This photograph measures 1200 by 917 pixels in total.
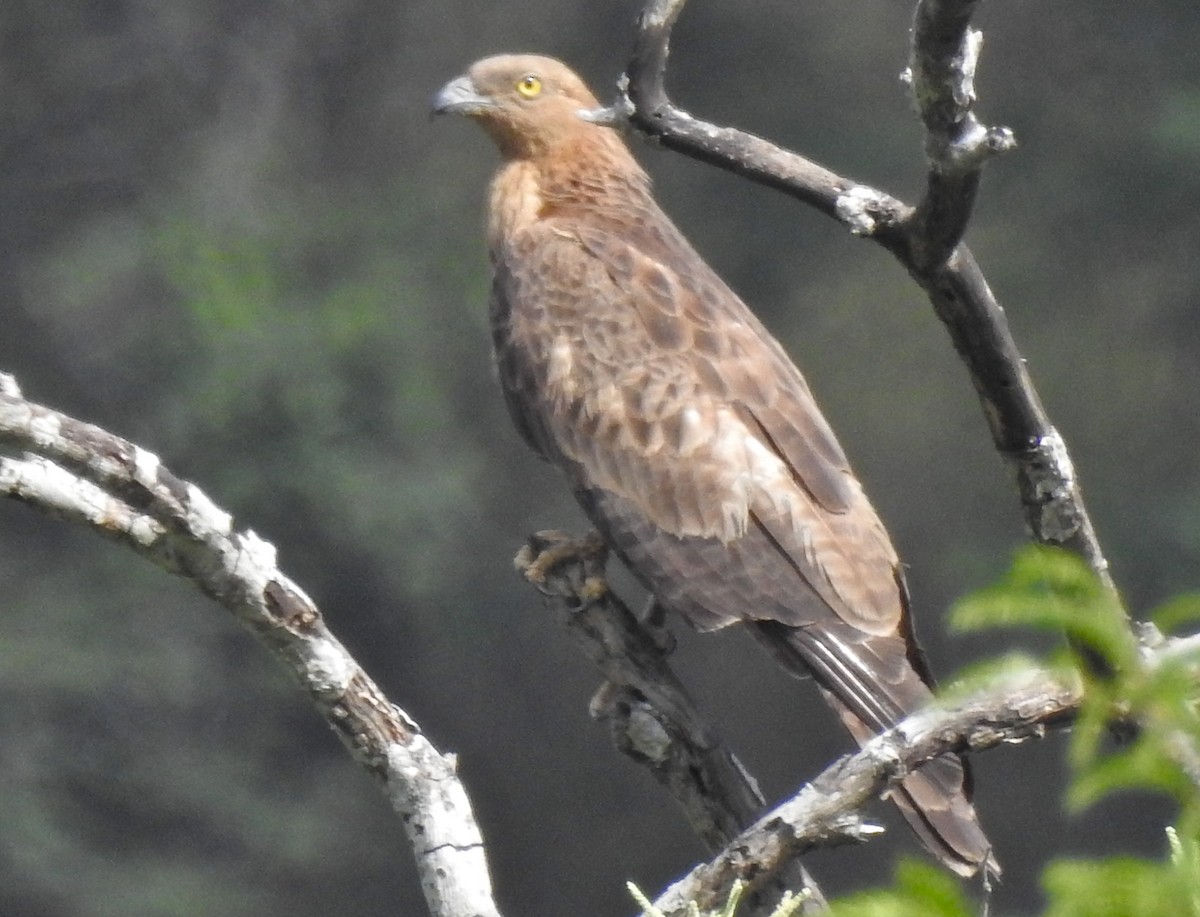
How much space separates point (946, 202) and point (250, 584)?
2.86 feet

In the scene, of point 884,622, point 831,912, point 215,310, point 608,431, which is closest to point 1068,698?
point 831,912

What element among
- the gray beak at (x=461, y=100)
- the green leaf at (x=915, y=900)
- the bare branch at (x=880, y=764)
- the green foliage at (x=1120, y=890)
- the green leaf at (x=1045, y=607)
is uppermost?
the gray beak at (x=461, y=100)

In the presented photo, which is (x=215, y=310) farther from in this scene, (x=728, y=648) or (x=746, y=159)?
(x=746, y=159)

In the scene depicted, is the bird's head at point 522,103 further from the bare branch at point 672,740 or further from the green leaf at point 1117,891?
the green leaf at point 1117,891

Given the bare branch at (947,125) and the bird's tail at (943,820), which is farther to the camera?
the bird's tail at (943,820)

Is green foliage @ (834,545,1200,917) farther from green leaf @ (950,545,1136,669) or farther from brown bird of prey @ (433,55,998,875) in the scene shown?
brown bird of prey @ (433,55,998,875)

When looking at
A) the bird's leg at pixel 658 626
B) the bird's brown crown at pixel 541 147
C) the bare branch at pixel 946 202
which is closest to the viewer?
the bare branch at pixel 946 202

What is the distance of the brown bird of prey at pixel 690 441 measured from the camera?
320 centimetres

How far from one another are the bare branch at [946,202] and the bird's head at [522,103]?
1.64 m

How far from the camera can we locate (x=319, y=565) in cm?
913

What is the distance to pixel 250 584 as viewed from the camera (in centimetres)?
220

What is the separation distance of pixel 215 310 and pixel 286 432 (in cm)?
76

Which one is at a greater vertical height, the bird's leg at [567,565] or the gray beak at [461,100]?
the gray beak at [461,100]

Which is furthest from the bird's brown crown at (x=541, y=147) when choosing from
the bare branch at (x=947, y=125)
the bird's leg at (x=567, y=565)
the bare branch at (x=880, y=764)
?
the bare branch at (x=880, y=764)
